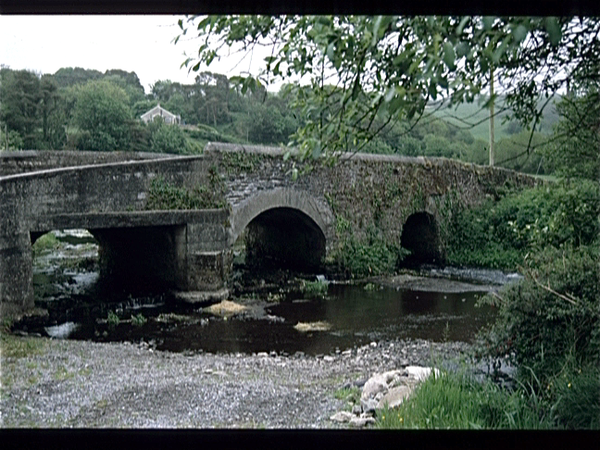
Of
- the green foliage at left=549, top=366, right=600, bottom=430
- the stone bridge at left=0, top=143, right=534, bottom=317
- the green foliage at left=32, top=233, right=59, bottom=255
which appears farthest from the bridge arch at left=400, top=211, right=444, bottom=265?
the green foliage at left=549, top=366, right=600, bottom=430

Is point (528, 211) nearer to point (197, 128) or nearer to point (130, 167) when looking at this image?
point (197, 128)

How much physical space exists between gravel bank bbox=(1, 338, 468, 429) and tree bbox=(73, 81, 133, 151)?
9326 mm

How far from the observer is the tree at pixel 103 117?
15.9 metres

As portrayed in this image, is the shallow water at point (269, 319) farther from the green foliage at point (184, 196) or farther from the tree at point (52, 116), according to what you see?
the tree at point (52, 116)

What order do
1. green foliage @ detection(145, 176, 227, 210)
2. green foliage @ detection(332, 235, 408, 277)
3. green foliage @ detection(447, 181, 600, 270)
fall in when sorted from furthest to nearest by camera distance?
1. green foliage @ detection(447, 181, 600, 270)
2. green foliage @ detection(332, 235, 408, 277)
3. green foliage @ detection(145, 176, 227, 210)

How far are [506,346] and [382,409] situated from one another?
103cm

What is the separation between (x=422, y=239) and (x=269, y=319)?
7057mm

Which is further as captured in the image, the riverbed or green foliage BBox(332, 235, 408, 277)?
green foliage BBox(332, 235, 408, 277)

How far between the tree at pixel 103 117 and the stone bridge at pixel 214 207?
12.3ft

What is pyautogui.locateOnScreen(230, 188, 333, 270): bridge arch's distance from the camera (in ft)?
36.7

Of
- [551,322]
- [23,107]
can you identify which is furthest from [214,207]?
[23,107]

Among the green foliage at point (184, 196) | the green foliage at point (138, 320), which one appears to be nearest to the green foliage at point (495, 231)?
the green foliage at point (184, 196)

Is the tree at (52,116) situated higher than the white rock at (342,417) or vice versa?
the tree at (52,116)

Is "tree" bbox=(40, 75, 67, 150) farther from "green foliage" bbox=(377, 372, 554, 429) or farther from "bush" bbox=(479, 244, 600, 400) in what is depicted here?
"green foliage" bbox=(377, 372, 554, 429)
